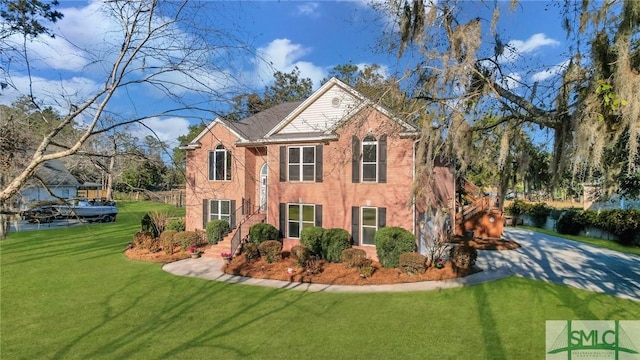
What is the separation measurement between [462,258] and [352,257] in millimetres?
3816

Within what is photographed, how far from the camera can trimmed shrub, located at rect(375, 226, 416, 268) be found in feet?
42.4

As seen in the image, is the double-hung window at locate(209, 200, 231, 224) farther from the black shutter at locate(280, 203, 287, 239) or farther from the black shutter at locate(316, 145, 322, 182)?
the black shutter at locate(316, 145, 322, 182)

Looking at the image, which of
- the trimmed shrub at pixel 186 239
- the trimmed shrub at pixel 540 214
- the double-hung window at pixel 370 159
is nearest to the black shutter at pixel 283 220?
the double-hung window at pixel 370 159

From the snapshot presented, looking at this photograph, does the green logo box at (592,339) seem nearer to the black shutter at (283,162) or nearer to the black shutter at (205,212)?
the black shutter at (283,162)

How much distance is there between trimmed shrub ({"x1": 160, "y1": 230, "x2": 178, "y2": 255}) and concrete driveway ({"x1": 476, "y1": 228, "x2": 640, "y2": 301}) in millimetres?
13156

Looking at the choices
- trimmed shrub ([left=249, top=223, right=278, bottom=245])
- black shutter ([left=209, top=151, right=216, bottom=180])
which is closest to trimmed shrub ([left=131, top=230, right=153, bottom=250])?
black shutter ([left=209, top=151, right=216, bottom=180])

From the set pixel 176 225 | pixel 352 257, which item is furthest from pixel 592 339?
pixel 176 225

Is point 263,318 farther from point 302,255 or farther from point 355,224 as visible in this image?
point 355,224

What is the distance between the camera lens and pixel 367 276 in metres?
12.1

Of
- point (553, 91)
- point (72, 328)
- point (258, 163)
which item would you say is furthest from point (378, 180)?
point (72, 328)

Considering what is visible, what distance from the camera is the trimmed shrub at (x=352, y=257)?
12516mm

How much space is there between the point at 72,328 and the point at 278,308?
4.72 m

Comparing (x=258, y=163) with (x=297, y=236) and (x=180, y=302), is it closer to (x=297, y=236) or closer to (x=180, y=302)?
(x=297, y=236)

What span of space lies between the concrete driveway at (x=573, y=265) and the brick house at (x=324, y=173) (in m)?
4.16
